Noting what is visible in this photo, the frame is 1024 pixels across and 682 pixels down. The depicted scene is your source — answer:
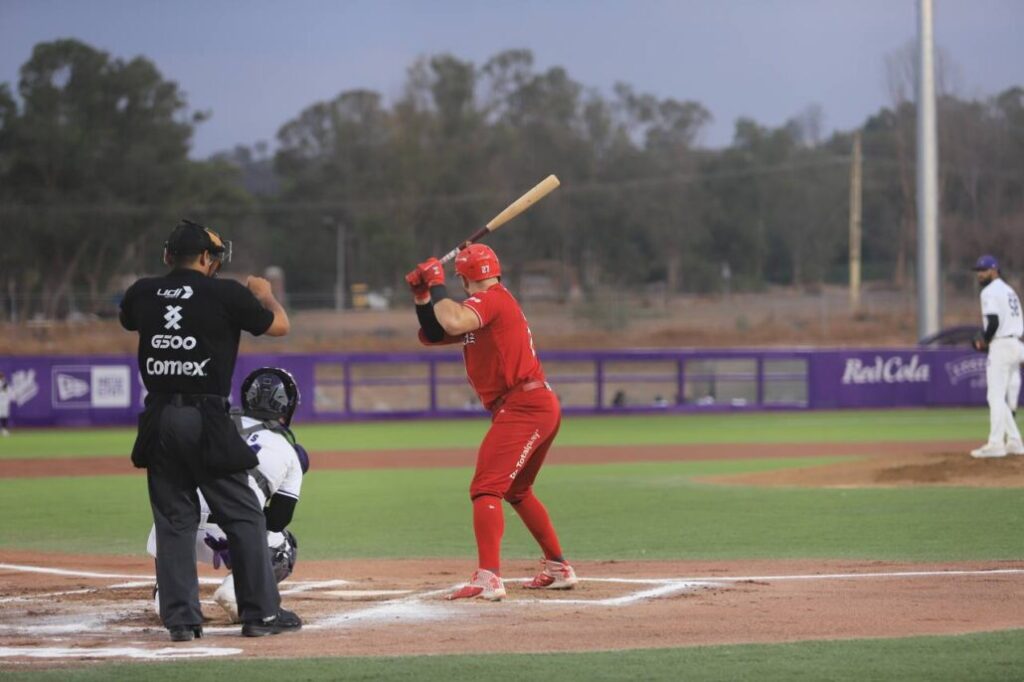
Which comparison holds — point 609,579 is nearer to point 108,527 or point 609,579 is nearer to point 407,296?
point 108,527

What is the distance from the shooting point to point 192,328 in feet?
23.8

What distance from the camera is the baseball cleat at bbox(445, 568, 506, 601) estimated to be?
28.0 ft

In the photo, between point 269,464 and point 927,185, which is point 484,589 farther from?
point 927,185

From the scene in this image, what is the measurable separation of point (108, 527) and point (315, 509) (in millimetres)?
2442

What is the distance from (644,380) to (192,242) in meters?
29.1

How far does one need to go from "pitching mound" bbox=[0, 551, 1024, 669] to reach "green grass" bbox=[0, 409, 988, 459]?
49.6 ft

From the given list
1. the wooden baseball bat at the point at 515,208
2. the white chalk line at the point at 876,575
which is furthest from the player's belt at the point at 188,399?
the white chalk line at the point at 876,575

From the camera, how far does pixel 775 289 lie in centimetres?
6969

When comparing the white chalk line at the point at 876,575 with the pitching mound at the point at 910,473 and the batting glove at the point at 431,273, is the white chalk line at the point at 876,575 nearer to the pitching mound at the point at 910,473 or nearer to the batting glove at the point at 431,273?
the batting glove at the point at 431,273

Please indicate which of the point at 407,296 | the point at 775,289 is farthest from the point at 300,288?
the point at 775,289

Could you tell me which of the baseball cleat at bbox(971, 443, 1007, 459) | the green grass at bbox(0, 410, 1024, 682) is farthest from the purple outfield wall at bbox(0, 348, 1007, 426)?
the baseball cleat at bbox(971, 443, 1007, 459)

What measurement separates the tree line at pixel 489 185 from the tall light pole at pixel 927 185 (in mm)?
26043

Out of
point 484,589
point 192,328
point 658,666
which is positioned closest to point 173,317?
point 192,328

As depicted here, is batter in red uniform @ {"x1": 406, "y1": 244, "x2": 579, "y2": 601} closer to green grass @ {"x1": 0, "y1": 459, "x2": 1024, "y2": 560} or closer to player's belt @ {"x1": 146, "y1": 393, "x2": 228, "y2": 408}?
player's belt @ {"x1": 146, "y1": 393, "x2": 228, "y2": 408}
